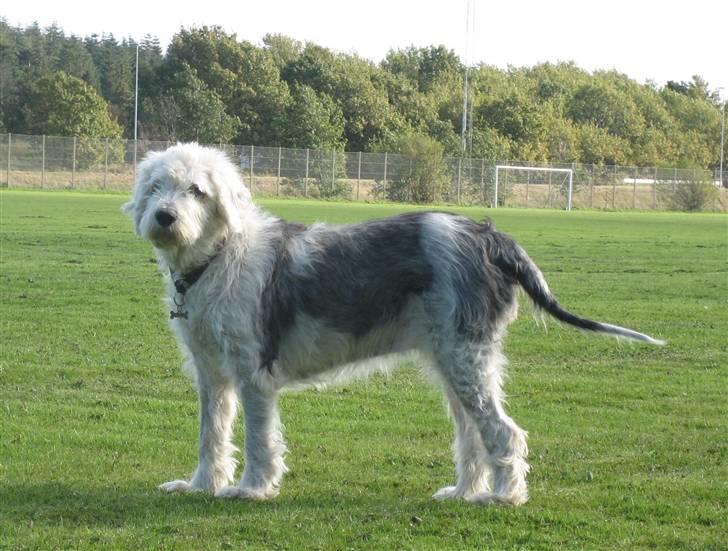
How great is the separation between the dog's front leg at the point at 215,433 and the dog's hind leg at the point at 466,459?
1.52 metres

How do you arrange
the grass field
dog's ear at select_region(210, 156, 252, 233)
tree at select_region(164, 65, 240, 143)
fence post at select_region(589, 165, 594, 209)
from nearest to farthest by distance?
the grass field → dog's ear at select_region(210, 156, 252, 233) → fence post at select_region(589, 165, 594, 209) → tree at select_region(164, 65, 240, 143)

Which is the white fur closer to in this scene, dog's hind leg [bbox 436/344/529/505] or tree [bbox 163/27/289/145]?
dog's hind leg [bbox 436/344/529/505]

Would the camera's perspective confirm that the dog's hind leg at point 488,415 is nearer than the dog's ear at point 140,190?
Yes

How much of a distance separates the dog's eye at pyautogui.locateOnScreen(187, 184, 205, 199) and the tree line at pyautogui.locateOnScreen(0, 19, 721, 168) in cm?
7578

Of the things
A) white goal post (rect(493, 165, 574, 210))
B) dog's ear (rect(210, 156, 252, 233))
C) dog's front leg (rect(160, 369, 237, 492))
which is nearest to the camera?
dog's ear (rect(210, 156, 252, 233))

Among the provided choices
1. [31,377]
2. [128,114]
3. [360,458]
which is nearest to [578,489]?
[360,458]

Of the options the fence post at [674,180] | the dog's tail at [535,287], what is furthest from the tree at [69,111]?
the dog's tail at [535,287]

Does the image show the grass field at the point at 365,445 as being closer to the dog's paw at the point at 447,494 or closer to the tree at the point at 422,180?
the dog's paw at the point at 447,494

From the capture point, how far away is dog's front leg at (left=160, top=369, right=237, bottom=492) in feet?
27.1

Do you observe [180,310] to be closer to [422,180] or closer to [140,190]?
[140,190]

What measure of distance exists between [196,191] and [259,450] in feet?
5.90

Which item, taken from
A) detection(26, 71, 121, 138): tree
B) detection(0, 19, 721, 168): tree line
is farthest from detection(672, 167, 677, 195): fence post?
detection(26, 71, 121, 138): tree

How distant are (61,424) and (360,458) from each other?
2600 mm

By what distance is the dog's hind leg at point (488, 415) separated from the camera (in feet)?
25.6
